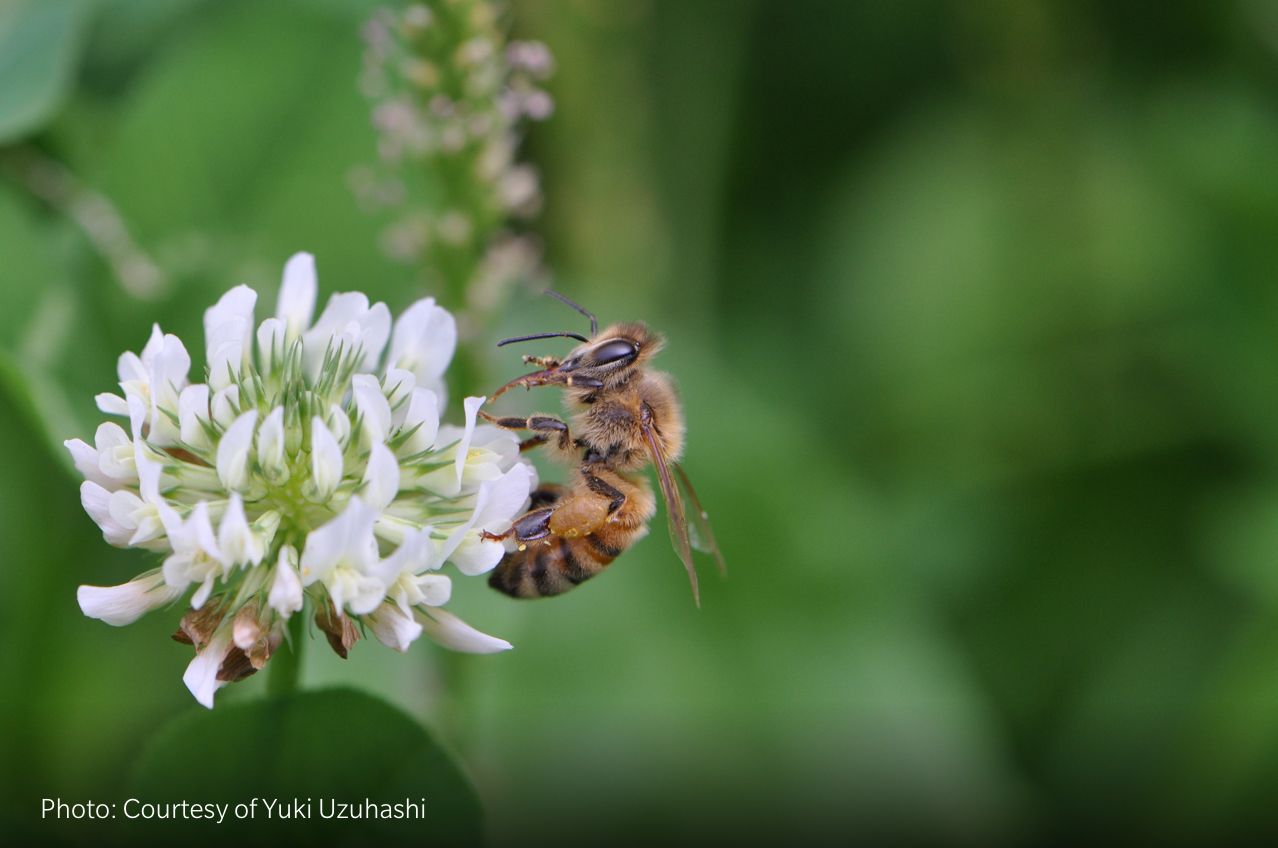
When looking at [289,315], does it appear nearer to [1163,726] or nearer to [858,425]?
[858,425]

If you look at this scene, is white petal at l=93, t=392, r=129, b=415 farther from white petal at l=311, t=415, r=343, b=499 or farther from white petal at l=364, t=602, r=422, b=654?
white petal at l=364, t=602, r=422, b=654

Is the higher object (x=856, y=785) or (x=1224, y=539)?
(x=1224, y=539)

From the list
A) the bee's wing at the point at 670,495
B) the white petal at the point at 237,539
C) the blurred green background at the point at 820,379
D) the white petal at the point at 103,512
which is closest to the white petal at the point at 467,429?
the white petal at the point at 237,539

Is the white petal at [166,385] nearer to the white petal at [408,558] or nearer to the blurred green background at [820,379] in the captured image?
the white petal at [408,558]

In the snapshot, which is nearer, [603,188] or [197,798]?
[197,798]

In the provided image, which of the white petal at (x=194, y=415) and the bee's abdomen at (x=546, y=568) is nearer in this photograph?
the white petal at (x=194, y=415)

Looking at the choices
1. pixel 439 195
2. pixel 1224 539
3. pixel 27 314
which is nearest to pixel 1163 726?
pixel 1224 539
